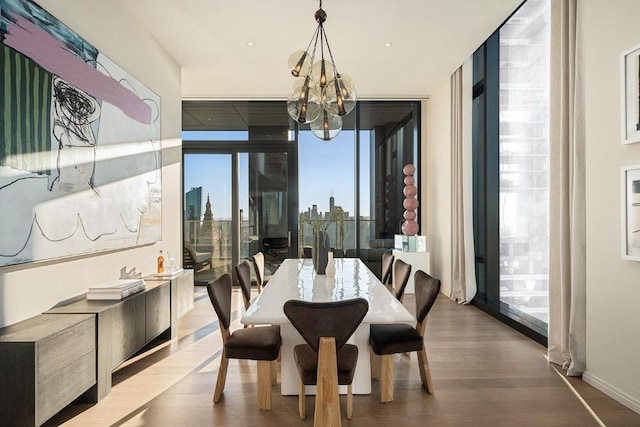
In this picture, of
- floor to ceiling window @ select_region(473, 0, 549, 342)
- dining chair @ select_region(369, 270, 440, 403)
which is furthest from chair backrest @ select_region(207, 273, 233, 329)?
floor to ceiling window @ select_region(473, 0, 549, 342)

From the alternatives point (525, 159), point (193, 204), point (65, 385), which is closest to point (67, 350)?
point (65, 385)

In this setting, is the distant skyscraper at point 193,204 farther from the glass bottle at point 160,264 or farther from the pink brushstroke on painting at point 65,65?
the pink brushstroke on painting at point 65,65

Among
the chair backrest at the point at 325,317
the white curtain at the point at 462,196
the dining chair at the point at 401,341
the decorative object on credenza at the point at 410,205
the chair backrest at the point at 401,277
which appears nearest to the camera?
the chair backrest at the point at 325,317

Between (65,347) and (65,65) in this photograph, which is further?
(65,65)

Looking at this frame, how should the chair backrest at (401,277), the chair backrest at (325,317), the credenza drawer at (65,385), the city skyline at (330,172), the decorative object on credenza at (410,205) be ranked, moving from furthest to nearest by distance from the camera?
1. the city skyline at (330,172)
2. the decorative object on credenza at (410,205)
3. the chair backrest at (401,277)
4. the credenza drawer at (65,385)
5. the chair backrest at (325,317)

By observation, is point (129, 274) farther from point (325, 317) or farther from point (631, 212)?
point (631, 212)

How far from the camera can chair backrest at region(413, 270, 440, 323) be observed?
8.08 ft

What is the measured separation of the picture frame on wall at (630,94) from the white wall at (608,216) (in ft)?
0.18

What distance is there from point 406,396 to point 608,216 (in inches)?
71.5

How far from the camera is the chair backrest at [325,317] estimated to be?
6.14 feet

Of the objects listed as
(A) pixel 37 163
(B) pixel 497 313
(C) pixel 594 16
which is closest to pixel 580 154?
(C) pixel 594 16

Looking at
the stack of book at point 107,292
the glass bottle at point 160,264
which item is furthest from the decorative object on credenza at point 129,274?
the stack of book at point 107,292

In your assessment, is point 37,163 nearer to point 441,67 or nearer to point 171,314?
point 171,314

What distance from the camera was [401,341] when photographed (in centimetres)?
245
